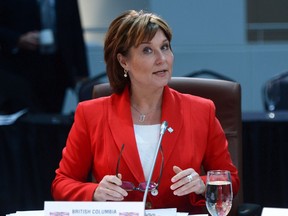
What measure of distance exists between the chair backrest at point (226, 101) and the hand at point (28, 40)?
109 inches

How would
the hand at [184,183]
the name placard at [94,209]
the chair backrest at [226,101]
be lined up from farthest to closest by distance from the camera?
the chair backrest at [226,101] → the hand at [184,183] → the name placard at [94,209]

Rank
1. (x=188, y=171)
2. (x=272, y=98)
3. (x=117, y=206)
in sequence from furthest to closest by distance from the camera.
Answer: (x=272, y=98) → (x=188, y=171) → (x=117, y=206)

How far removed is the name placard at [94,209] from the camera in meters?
1.93

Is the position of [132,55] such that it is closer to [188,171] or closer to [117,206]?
[188,171]

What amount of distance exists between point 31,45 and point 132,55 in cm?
310

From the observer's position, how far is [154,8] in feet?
18.1

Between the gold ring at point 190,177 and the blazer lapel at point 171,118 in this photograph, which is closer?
the gold ring at point 190,177

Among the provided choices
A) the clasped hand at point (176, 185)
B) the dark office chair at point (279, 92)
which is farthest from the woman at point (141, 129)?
the dark office chair at point (279, 92)

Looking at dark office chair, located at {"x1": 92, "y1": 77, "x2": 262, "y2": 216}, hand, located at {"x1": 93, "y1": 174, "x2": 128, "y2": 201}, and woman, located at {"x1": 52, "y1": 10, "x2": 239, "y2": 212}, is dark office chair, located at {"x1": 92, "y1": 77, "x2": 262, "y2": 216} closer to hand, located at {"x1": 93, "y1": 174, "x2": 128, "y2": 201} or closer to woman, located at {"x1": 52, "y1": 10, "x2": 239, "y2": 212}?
woman, located at {"x1": 52, "y1": 10, "x2": 239, "y2": 212}

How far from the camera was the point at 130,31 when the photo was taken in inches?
97.2

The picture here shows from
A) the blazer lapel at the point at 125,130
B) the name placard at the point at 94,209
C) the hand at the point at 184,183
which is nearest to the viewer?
the name placard at the point at 94,209

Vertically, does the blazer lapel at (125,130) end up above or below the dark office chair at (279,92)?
above

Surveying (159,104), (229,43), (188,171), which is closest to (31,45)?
(229,43)

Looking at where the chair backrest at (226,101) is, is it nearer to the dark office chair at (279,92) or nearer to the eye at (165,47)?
the eye at (165,47)
